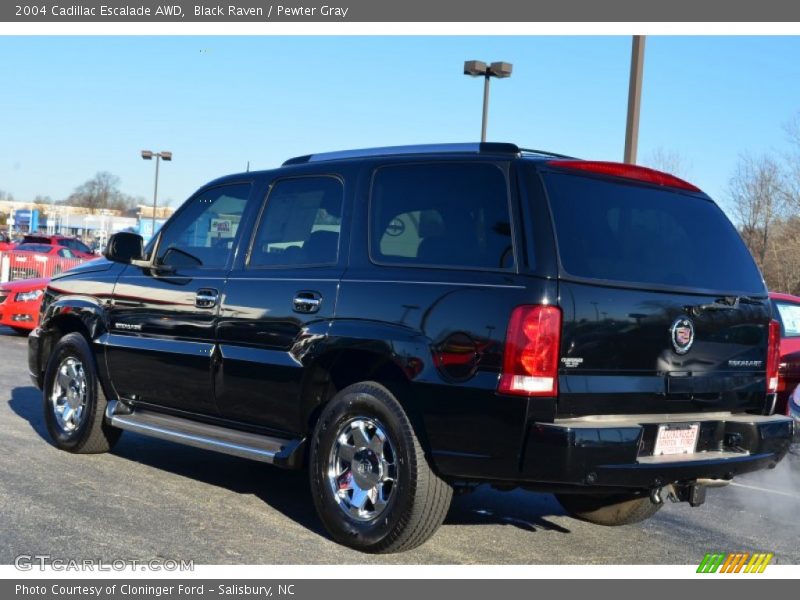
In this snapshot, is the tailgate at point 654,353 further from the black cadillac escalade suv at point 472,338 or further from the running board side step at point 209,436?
the running board side step at point 209,436

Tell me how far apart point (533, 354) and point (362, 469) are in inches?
47.9

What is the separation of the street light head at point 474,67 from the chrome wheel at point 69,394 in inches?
724

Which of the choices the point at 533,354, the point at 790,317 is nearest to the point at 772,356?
the point at 533,354

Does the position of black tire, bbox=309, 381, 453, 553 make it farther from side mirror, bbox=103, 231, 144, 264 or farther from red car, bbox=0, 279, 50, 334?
red car, bbox=0, 279, 50, 334

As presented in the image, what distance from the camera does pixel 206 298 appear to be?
20.5 ft

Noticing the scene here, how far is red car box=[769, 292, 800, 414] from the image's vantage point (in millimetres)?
9070

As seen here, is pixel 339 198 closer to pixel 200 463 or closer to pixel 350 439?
pixel 350 439

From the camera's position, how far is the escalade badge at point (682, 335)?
195 inches

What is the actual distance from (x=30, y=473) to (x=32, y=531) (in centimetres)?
149

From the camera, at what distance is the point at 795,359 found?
361 inches

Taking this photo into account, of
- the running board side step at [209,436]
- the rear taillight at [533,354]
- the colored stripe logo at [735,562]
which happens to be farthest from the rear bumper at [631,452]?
the running board side step at [209,436]

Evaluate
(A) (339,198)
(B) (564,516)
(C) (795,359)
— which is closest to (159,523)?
(A) (339,198)

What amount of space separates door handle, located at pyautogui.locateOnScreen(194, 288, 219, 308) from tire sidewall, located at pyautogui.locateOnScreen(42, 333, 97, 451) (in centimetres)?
133

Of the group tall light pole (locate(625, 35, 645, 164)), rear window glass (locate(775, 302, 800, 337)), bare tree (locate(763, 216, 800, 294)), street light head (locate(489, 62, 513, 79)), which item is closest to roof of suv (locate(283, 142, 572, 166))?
rear window glass (locate(775, 302, 800, 337))
